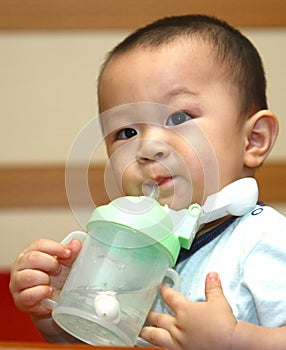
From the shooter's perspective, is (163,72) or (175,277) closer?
(175,277)

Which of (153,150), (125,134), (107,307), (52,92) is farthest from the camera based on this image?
(52,92)

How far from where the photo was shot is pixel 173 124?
35.1 inches

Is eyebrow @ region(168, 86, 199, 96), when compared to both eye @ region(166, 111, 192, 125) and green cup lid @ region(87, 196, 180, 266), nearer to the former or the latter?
eye @ region(166, 111, 192, 125)

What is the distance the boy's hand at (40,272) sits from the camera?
2.82ft

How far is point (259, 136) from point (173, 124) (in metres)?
0.15

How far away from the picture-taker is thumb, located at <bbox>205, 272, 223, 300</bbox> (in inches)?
30.8

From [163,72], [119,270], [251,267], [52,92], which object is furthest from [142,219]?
[52,92]

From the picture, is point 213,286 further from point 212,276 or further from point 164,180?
point 164,180

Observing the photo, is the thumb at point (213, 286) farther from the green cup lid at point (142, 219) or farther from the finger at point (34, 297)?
the finger at point (34, 297)

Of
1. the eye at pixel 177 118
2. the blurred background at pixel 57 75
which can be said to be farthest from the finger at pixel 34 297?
the blurred background at pixel 57 75

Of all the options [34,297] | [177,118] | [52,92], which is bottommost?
[34,297]

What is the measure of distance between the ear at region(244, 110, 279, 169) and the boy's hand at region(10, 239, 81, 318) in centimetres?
26

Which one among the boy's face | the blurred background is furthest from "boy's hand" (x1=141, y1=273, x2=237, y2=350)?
the blurred background

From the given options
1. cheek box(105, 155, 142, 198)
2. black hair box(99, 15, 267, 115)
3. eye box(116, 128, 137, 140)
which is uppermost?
black hair box(99, 15, 267, 115)
